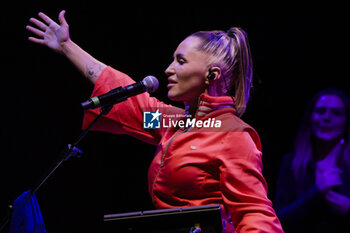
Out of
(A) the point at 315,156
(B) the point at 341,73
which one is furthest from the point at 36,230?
(B) the point at 341,73

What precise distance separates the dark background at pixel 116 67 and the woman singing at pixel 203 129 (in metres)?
0.67

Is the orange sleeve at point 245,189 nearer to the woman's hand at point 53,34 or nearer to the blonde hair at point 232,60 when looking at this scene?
the blonde hair at point 232,60

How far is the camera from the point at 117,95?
122 cm

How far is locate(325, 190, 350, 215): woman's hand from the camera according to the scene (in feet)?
5.94

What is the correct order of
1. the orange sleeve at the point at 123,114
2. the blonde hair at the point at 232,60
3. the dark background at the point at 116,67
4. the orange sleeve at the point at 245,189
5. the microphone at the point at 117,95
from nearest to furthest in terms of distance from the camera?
the orange sleeve at the point at 245,189 → the microphone at the point at 117,95 → the blonde hair at the point at 232,60 → the orange sleeve at the point at 123,114 → the dark background at the point at 116,67

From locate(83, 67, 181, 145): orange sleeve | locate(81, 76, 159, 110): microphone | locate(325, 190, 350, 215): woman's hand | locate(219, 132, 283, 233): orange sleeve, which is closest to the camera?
locate(219, 132, 283, 233): orange sleeve

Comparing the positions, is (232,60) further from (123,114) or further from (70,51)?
(70,51)

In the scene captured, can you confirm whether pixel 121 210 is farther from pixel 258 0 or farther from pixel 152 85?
pixel 258 0

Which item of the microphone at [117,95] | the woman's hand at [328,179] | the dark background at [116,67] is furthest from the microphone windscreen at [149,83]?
the woman's hand at [328,179]

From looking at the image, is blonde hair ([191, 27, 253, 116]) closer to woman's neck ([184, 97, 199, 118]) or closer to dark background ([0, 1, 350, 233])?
woman's neck ([184, 97, 199, 118])

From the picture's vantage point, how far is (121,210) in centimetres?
223

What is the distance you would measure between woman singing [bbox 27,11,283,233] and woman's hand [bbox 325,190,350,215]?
80 centimetres

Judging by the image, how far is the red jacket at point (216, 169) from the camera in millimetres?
1105

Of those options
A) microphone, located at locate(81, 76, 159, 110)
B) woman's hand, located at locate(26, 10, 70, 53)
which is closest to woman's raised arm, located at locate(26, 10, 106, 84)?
woman's hand, located at locate(26, 10, 70, 53)
